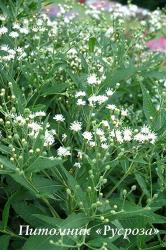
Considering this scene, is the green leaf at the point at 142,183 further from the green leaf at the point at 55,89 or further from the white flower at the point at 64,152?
the green leaf at the point at 55,89

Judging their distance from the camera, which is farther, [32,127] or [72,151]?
[72,151]

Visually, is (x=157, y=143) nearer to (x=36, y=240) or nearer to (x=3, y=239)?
(x=36, y=240)

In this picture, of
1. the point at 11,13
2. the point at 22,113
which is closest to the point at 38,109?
the point at 22,113

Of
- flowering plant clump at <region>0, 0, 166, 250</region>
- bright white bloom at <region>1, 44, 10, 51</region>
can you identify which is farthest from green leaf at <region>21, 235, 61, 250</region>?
bright white bloom at <region>1, 44, 10, 51</region>

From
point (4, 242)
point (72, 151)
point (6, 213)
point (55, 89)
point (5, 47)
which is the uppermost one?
point (5, 47)

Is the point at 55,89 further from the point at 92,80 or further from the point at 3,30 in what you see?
the point at 3,30

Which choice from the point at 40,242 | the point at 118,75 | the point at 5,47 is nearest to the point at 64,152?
the point at 40,242

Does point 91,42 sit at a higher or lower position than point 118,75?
higher

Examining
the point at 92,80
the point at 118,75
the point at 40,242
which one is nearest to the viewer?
the point at 40,242

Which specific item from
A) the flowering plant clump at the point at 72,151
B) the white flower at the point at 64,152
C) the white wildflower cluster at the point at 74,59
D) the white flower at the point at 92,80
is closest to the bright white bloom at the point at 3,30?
the flowering plant clump at the point at 72,151
